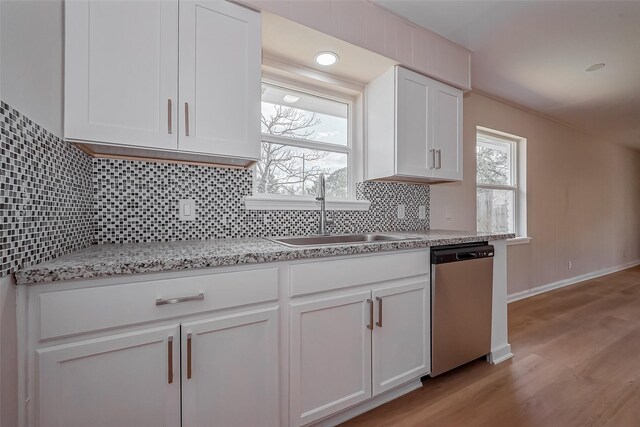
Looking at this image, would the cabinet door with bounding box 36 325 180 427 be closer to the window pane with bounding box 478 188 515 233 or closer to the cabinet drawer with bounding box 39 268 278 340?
the cabinet drawer with bounding box 39 268 278 340

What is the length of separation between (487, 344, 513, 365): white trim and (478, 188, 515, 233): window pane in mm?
1493

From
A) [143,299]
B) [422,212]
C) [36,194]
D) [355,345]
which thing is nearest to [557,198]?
[422,212]

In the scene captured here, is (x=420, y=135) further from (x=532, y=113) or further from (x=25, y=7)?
(x=532, y=113)

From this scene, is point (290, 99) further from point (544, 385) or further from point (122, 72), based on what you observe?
point (544, 385)

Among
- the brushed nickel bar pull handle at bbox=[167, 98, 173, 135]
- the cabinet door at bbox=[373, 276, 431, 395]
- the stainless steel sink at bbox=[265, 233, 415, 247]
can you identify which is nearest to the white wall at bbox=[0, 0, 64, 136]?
the brushed nickel bar pull handle at bbox=[167, 98, 173, 135]

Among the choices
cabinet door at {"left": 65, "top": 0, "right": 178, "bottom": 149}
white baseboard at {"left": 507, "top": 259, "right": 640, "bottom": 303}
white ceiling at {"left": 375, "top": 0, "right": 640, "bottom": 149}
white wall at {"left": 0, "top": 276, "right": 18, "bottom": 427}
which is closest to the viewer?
white wall at {"left": 0, "top": 276, "right": 18, "bottom": 427}

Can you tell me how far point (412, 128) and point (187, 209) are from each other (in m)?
1.62

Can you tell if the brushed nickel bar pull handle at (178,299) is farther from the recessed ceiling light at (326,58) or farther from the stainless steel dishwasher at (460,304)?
the recessed ceiling light at (326,58)

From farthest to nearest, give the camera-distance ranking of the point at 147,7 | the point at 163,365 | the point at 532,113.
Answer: the point at 532,113 < the point at 147,7 < the point at 163,365

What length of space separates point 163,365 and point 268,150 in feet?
4.65

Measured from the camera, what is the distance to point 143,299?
0.99 m

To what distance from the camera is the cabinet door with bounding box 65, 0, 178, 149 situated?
45.2 inches

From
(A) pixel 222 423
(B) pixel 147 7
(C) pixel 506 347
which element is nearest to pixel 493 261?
(C) pixel 506 347

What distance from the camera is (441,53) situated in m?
2.18
